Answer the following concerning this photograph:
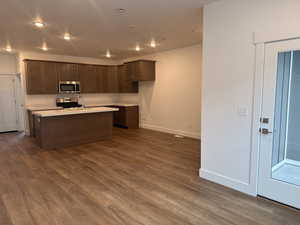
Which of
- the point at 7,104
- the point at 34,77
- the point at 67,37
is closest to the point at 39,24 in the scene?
the point at 67,37

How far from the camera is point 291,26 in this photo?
2.34m

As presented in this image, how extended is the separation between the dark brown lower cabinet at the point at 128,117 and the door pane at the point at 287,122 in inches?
222

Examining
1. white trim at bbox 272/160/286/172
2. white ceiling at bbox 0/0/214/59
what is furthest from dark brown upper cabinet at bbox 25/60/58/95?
white trim at bbox 272/160/286/172

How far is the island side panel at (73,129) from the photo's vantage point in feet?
16.7

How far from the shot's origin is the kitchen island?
505 centimetres

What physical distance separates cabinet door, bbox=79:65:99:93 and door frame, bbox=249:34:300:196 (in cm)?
637

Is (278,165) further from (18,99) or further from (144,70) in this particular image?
(18,99)

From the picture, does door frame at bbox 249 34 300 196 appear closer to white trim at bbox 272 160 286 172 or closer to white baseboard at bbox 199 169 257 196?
white baseboard at bbox 199 169 257 196

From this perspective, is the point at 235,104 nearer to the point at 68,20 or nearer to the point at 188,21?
the point at 188,21

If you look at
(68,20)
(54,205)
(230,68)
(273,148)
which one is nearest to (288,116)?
(273,148)

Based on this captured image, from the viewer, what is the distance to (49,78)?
269 inches

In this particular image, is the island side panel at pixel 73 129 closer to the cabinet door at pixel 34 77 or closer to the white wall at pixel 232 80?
the cabinet door at pixel 34 77

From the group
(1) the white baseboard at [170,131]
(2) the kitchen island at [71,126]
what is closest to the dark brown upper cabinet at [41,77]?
(2) the kitchen island at [71,126]

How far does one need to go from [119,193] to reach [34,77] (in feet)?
17.7
